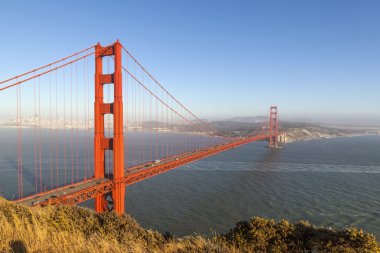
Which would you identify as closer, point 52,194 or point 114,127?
point 52,194

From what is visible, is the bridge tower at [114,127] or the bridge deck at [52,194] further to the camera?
the bridge tower at [114,127]

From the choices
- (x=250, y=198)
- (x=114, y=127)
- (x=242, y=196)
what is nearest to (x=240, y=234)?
(x=114, y=127)

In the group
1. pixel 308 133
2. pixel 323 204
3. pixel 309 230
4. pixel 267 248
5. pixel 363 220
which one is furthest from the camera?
pixel 308 133

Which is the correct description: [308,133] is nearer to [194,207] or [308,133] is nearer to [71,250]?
[194,207]

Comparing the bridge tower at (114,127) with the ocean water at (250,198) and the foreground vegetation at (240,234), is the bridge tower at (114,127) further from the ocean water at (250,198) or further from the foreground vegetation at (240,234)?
the foreground vegetation at (240,234)

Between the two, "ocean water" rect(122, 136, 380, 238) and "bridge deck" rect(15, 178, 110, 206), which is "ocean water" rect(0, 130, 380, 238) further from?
"bridge deck" rect(15, 178, 110, 206)

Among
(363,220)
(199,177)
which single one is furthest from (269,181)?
(363,220)

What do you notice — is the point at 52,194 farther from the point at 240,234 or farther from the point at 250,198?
the point at 250,198

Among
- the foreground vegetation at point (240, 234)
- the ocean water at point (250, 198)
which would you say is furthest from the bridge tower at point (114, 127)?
the foreground vegetation at point (240, 234)

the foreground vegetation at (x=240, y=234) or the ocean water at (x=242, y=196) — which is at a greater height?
the foreground vegetation at (x=240, y=234)
